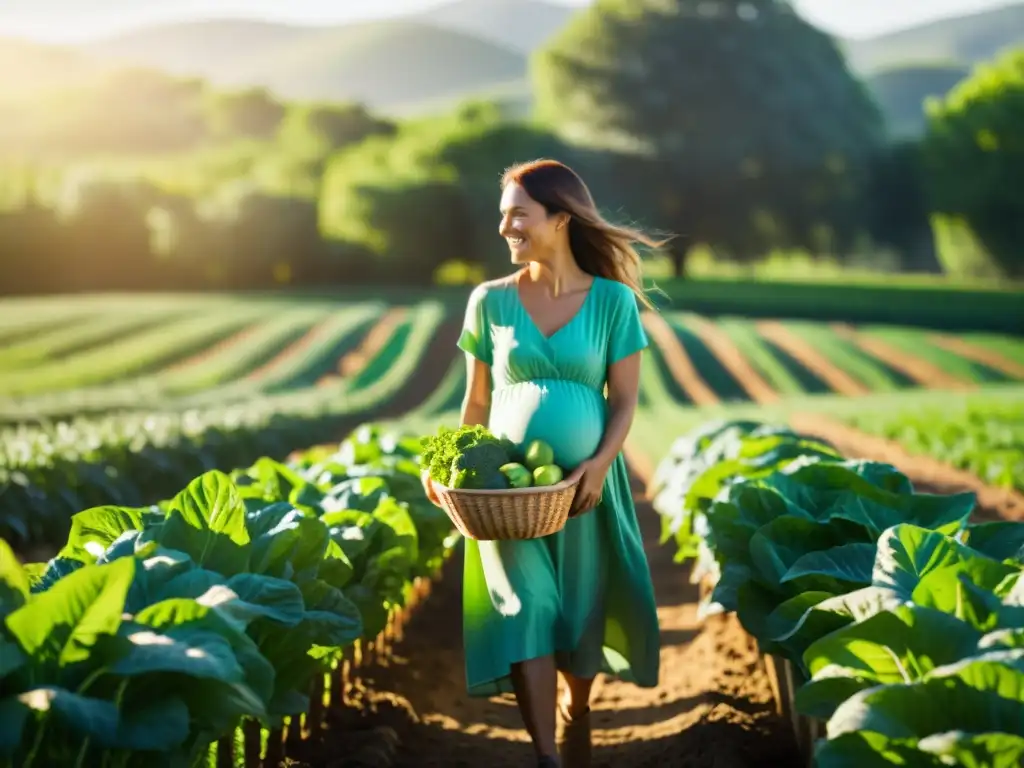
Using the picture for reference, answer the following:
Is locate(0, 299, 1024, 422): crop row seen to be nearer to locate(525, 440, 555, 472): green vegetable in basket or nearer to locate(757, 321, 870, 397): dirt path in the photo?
locate(757, 321, 870, 397): dirt path

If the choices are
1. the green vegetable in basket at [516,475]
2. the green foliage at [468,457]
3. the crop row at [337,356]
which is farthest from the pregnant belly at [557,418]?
the crop row at [337,356]

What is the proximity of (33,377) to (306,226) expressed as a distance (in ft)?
82.3

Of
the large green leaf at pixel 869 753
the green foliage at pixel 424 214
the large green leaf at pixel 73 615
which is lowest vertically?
the large green leaf at pixel 869 753

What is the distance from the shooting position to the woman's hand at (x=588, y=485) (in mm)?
4070

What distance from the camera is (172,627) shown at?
112 inches

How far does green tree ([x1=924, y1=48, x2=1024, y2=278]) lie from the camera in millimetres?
47094

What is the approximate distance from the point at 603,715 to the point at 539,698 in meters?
1.60

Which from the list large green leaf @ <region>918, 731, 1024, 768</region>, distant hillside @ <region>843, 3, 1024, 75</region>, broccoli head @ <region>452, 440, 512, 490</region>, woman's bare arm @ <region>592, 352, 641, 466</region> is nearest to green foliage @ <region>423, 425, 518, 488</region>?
broccoli head @ <region>452, 440, 512, 490</region>

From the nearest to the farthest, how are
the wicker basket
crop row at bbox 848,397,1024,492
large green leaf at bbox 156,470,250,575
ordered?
large green leaf at bbox 156,470,250,575 < the wicker basket < crop row at bbox 848,397,1024,492

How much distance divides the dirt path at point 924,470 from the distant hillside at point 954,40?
536 feet

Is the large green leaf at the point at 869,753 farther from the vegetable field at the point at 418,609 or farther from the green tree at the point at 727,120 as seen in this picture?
the green tree at the point at 727,120

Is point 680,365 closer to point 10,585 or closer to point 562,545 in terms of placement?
point 562,545

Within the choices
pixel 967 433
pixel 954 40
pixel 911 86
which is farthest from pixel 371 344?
pixel 954 40

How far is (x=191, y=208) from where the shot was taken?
47812mm
